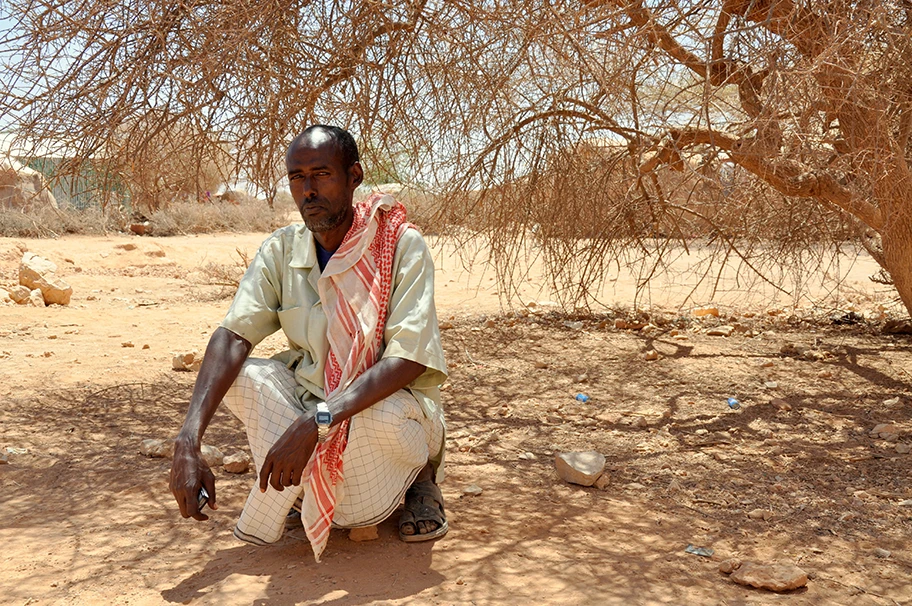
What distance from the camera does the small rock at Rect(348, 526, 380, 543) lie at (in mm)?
2660

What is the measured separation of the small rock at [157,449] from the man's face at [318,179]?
4.89 ft

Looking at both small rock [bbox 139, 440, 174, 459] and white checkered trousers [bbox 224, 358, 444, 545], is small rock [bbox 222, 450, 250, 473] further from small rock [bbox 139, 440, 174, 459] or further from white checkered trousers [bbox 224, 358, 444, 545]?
white checkered trousers [bbox 224, 358, 444, 545]

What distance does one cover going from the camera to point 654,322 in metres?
6.93

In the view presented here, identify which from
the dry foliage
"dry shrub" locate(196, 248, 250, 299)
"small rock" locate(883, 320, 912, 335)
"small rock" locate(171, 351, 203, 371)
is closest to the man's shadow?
the dry foliage

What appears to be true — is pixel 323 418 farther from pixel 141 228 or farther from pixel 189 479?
pixel 141 228

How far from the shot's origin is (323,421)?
2.32m

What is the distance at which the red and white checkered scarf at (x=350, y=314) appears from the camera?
243 centimetres

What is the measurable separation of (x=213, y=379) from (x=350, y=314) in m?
0.44

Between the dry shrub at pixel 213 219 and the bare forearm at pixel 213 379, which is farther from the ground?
the dry shrub at pixel 213 219

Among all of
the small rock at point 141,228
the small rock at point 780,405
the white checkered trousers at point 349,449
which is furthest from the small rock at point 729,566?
the small rock at point 141,228

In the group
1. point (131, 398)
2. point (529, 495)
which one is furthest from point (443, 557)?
point (131, 398)

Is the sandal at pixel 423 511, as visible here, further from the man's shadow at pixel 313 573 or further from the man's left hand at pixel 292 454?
the man's left hand at pixel 292 454

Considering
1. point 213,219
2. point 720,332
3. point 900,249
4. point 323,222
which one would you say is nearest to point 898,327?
point 720,332

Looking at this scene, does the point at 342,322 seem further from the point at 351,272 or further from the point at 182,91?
the point at 182,91
